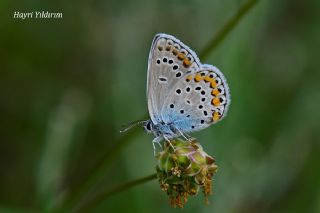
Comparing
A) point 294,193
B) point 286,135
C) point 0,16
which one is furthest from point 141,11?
point 294,193

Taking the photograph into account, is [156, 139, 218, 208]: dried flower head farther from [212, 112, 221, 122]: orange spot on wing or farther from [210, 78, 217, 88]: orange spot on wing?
[210, 78, 217, 88]: orange spot on wing

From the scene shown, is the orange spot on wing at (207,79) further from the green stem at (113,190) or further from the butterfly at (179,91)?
the green stem at (113,190)

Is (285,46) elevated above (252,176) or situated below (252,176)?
above

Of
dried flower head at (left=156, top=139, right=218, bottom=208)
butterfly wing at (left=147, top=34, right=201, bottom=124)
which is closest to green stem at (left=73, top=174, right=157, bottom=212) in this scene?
dried flower head at (left=156, top=139, right=218, bottom=208)

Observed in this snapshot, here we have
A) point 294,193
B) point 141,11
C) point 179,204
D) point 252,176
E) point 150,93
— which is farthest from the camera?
point 141,11

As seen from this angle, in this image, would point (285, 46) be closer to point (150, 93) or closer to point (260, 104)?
point (260, 104)
